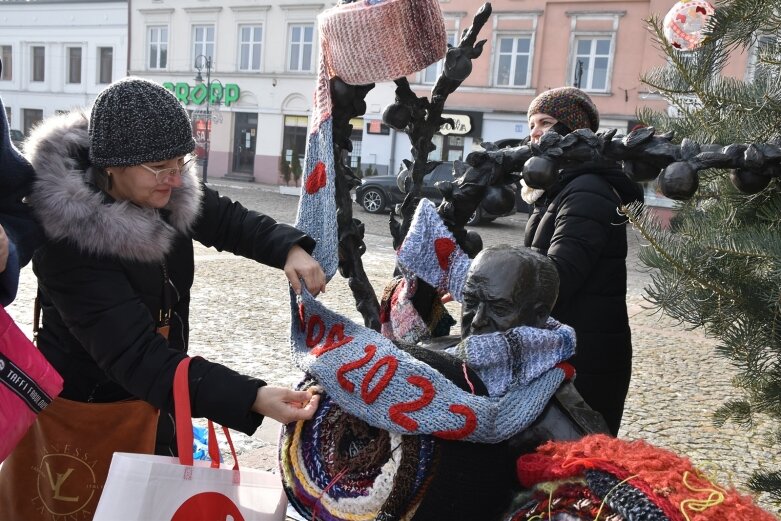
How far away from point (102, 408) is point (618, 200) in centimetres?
160

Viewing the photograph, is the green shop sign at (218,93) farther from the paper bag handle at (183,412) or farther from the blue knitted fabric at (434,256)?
the paper bag handle at (183,412)

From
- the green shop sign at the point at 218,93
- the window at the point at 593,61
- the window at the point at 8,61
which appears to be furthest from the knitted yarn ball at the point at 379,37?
the window at the point at 8,61

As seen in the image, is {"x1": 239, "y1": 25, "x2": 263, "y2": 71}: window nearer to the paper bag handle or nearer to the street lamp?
the street lamp

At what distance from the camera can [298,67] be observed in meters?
25.9

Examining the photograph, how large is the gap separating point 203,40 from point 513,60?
12.4 m

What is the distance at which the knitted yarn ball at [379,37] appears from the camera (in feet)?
5.66

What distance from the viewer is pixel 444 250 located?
5.99ft

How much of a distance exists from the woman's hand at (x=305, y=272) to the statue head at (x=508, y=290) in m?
0.41

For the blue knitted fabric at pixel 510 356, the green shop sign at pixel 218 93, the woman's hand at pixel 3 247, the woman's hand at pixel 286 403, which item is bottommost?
the woman's hand at pixel 286 403

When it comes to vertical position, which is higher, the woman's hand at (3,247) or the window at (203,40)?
the window at (203,40)

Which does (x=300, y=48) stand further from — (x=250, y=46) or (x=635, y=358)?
(x=635, y=358)

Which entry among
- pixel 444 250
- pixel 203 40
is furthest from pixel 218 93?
pixel 444 250

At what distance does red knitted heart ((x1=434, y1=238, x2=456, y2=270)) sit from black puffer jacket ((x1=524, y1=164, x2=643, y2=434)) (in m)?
0.46

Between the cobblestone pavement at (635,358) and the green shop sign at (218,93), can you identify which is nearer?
the cobblestone pavement at (635,358)
